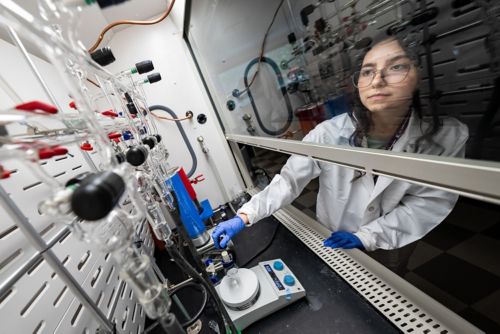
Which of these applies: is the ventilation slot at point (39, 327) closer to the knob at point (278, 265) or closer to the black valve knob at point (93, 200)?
the black valve knob at point (93, 200)

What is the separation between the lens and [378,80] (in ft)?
1.97

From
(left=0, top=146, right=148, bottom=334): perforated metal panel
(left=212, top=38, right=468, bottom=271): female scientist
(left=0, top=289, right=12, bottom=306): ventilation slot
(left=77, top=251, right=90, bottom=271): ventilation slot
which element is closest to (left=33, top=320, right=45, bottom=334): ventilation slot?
(left=0, top=146, right=148, bottom=334): perforated metal panel

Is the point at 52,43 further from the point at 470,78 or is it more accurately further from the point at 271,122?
the point at 271,122

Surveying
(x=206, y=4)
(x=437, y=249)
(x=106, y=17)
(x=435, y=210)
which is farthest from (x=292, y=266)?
(x=106, y=17)

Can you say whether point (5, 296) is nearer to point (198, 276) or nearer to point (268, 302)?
point (198, 276)

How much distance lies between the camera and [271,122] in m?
1.49

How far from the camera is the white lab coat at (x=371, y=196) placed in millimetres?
560

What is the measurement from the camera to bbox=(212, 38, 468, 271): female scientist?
51 cm

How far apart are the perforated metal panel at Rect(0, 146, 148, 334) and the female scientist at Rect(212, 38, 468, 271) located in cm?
51

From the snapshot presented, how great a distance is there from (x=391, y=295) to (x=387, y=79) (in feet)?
2.42

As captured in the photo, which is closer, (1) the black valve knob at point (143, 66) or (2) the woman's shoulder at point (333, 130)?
(2) the woman's shoulder at point (333, 130)

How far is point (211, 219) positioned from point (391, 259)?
135 cm

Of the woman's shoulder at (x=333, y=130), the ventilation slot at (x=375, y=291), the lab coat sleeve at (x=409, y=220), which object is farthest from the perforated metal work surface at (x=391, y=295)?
the woman's shoulder at (x=333, y=130)

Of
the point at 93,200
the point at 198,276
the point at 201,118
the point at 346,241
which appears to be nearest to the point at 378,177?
the point at 346,241
